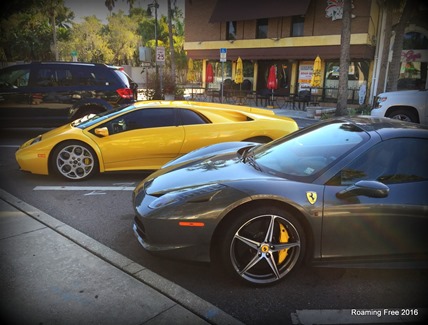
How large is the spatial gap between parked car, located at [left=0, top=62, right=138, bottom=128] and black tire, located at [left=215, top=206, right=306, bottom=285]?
6.89 metres

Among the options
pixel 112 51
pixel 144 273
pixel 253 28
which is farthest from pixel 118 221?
pixel 112 51

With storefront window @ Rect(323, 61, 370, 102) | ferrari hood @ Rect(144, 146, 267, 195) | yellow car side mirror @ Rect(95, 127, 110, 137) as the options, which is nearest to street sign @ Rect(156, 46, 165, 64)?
storefront window @ Rect(323, 61, 370, 102)

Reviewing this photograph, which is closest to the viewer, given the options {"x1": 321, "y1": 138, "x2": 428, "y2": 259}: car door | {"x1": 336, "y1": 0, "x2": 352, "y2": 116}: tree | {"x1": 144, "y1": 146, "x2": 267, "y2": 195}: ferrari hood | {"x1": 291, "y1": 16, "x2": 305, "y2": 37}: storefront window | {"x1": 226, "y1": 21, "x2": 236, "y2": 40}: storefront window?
{"x1": 321, "y1": 138, "x2": 428, "y2": 259}: car door

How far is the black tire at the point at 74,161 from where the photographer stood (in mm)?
5672

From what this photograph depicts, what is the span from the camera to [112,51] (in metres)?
52.5

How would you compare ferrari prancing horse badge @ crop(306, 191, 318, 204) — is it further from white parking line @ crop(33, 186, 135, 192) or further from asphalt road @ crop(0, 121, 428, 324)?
white parking line @ crop(33, 186, 135, 192)

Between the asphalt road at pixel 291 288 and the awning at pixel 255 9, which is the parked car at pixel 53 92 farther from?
the awning at pixel 255 9

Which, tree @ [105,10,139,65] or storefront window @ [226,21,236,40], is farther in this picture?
tree @ [105,10,139,65]

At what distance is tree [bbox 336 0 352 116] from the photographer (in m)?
13.7

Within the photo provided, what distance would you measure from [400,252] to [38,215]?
3768 millimetres

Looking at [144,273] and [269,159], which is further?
[269,159]

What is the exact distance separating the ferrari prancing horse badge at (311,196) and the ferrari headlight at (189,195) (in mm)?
682

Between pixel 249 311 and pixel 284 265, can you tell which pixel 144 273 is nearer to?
pixel 249 311

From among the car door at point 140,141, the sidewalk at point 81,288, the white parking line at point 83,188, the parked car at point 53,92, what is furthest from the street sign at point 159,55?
the sidewalk at point 81,288
